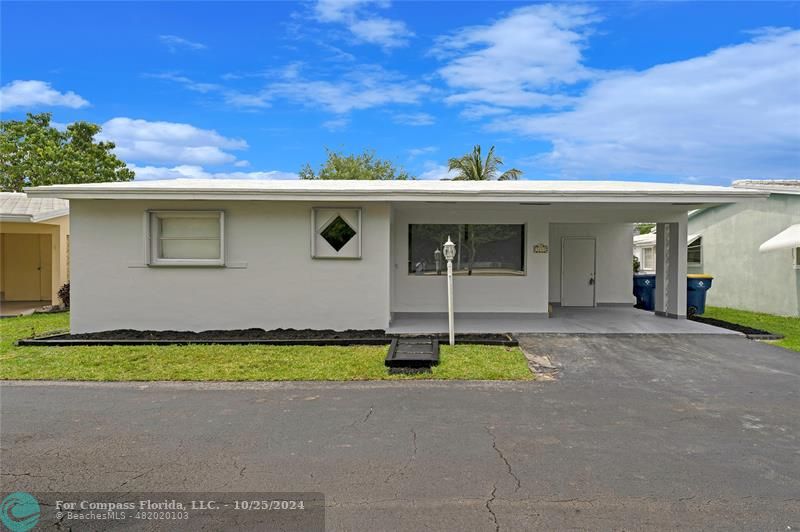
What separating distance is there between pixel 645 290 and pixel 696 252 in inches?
192

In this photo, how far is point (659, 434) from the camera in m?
4.68

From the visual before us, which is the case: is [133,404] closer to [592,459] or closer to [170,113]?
[592,459]

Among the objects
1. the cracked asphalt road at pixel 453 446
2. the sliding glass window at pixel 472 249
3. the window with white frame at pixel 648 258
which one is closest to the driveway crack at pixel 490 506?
the cracked asphalt road at pixel 453 446

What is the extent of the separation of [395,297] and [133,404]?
7.11 m

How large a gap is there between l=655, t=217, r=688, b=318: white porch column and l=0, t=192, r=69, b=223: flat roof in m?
15.6

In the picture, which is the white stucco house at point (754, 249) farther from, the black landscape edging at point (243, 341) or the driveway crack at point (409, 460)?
the driveway crack at point (409, 460)

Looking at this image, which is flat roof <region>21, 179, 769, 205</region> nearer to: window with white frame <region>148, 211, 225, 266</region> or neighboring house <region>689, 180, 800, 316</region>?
window with white frame <region>148, 211, 225, 266</region>

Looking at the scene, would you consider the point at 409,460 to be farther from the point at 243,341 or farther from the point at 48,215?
the point at 48,215

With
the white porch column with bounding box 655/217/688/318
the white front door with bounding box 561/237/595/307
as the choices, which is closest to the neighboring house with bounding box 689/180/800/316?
the white porch column with bounding box 655/217/688/318

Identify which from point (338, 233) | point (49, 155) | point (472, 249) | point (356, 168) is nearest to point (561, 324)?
point (472, 249)

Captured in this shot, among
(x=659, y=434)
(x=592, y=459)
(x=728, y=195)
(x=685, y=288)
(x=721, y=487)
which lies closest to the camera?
(x=721, y=487)

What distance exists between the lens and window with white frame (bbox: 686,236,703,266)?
17219 mm

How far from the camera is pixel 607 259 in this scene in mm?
14812

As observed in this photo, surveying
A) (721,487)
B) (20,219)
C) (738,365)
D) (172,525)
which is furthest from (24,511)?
(20,219)
